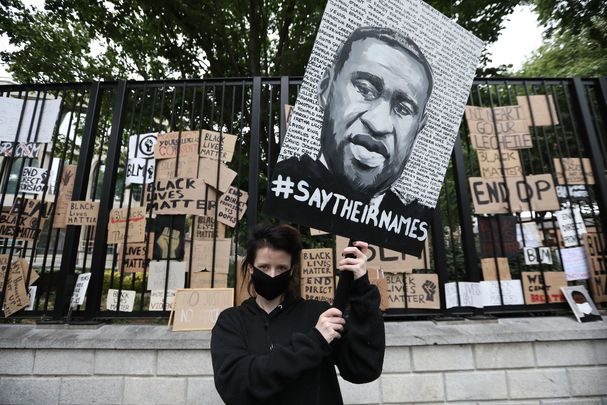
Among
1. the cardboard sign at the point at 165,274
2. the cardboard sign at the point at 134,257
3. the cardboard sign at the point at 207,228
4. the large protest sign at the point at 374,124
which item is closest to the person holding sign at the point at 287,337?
the large protest sign at the point at 374,124

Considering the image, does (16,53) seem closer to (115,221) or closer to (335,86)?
(115,221)

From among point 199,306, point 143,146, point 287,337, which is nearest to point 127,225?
point 143,146

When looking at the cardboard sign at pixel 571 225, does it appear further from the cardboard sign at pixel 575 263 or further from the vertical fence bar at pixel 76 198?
the vertical fence bar at pixel 76 198

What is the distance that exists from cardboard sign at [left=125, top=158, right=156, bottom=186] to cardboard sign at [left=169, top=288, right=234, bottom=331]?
4.21 feet

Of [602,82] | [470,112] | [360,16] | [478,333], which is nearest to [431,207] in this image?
[360,16]

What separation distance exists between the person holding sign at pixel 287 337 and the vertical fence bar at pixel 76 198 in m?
2.49

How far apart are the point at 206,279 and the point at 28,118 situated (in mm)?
2846

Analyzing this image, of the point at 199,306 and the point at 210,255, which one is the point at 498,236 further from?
the point at 199,306

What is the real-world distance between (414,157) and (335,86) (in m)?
0.54

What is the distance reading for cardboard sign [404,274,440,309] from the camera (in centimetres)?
301

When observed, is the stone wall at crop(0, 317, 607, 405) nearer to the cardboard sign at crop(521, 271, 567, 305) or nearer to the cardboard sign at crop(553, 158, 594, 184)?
the cardboard sign at crop(521, 271, 567, 305)

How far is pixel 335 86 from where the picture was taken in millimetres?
1464

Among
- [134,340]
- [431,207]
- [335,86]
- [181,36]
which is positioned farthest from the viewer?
[181,36]

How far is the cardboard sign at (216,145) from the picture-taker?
3.24 meters
